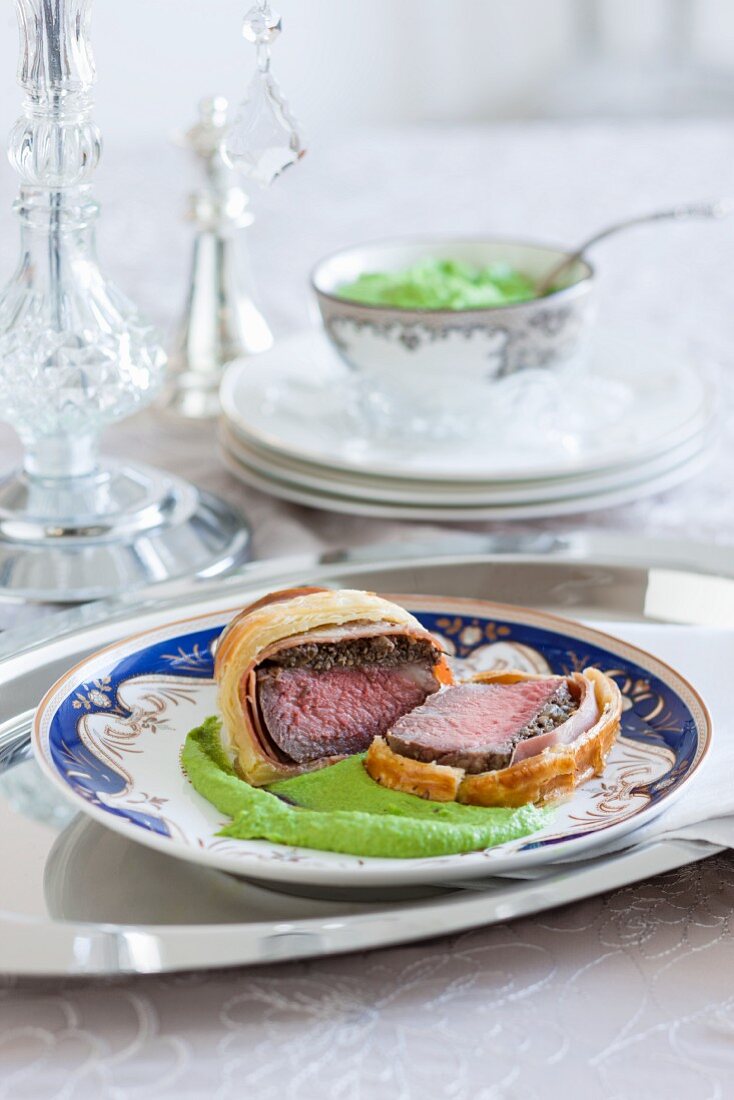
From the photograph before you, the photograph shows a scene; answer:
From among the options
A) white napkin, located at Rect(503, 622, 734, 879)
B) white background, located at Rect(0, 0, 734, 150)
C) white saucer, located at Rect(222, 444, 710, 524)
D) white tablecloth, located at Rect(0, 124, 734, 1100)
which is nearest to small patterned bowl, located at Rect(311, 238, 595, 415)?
white saucer, located at Rect(222, 444, 710, 524)

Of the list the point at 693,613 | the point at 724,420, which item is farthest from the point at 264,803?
the point at 724,420

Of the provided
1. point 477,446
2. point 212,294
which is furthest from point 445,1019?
point 212,294

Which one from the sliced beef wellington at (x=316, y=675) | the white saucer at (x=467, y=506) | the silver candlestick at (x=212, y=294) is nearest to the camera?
the sliced beef wellington at (x=316, y=675)

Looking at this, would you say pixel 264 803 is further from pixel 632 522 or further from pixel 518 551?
pixel 632 522

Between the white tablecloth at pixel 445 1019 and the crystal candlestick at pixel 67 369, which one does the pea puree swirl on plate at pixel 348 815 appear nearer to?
the white tablecloth at pixel 445 1019

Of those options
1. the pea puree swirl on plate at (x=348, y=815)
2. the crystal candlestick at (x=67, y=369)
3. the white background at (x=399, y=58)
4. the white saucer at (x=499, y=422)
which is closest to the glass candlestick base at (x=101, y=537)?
the crystal candlestick at (x=67, y=369)
